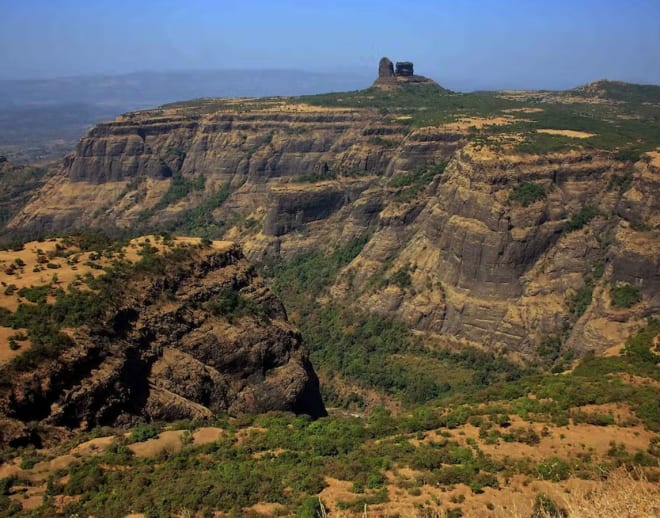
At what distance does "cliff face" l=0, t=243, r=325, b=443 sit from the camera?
27.5 meters

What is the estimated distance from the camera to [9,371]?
2611 centimetres

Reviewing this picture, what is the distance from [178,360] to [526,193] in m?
42.7

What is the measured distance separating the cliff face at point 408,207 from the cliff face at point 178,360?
90.6 feet

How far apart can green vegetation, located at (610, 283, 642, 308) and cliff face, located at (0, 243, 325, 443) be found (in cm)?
3066

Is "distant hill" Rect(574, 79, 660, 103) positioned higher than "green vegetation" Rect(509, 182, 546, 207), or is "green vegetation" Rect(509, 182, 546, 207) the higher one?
"distant hill" Rect(574, 79, 660, 103)

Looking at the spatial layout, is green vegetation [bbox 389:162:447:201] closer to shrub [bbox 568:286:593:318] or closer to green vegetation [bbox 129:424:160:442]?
shrub [bbox 568:286:593:318]

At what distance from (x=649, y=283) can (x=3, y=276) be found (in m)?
51.9

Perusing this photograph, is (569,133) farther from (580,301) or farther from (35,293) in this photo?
(35,293)

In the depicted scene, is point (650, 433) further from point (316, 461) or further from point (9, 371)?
point (9, 371)

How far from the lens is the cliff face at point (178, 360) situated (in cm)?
2750

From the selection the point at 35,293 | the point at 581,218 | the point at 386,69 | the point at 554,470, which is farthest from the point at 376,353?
the point at 386,69

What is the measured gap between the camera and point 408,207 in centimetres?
7581

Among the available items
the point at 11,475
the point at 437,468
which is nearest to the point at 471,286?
the point at 437,468

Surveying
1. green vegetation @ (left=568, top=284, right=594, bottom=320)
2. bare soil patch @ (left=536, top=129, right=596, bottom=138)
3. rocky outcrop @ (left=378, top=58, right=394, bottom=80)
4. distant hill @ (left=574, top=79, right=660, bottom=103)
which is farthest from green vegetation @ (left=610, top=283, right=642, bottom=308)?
rocky outcrop @ (left=378, top=58, right=394, bottom=80)
